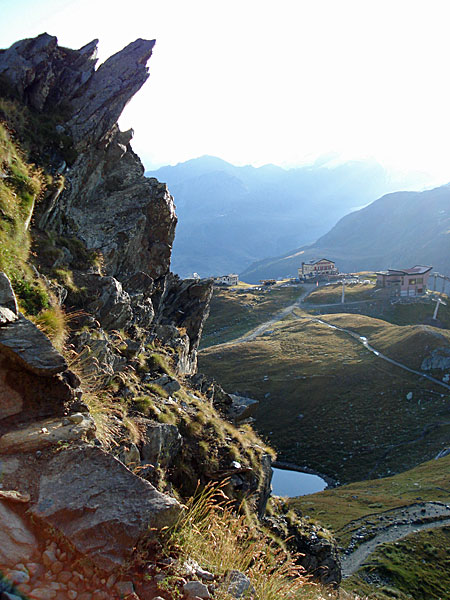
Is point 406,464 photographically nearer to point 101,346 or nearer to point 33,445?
point 101,346

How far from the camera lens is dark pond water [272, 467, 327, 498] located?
58.0 metres

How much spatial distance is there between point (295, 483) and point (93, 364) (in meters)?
56.4

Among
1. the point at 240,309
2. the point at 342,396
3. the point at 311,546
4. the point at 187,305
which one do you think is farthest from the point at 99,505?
the point at 240,309

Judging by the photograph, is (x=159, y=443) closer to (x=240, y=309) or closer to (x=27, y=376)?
(x=27, y=376)

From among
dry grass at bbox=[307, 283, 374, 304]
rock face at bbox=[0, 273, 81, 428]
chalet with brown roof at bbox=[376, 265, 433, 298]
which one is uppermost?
rock face at bbox=[0, 273, 81, 428]

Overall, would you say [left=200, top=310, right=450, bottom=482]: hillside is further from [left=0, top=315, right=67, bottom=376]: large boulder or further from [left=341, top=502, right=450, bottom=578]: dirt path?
[left=0, top=315, right=67, bottom=376]: large boulder

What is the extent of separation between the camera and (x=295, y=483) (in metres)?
60.4

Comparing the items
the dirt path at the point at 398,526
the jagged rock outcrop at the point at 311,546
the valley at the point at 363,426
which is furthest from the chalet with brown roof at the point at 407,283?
the jagged rock outcrop at the point at 311,546

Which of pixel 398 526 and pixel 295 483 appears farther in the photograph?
pixel 295 483

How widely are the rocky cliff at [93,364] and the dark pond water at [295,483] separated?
3497 cm

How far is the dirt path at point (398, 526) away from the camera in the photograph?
39531 mm

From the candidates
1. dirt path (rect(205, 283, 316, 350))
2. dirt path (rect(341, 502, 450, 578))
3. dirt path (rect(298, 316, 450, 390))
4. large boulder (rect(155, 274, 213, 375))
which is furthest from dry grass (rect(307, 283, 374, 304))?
large boulder (rect(155, 274, 213, 375))

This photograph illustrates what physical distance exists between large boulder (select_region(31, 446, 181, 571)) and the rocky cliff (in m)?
0.02

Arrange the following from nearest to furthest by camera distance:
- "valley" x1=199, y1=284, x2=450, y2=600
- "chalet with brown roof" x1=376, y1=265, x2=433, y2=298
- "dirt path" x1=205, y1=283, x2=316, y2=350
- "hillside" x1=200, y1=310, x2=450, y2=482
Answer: "valley" x1=199, y1=284, x2=450, y2=600 < "hillside" x1=200, y1=310, x2=450, y2=482 < "dirt path" x1=205, y1=283, x2=316, y2=350 < "chalet with brown roof" x1=376, y1=265, x2=433, y2=298
